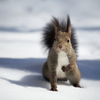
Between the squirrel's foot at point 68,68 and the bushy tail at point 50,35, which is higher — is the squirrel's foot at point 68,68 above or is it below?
below

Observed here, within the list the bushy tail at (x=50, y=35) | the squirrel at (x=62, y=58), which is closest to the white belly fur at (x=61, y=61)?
the squirrel at (x=62, y=58)

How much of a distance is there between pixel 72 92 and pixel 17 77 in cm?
40

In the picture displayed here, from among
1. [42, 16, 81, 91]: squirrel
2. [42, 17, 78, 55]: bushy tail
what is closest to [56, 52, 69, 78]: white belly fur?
[42, 16, 81, 91]: squirrel

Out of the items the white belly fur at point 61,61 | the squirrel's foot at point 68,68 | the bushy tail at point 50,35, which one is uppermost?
the bushy tail at point 50,35

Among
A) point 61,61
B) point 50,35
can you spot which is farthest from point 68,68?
point 50,35

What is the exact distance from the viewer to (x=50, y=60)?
1015mm

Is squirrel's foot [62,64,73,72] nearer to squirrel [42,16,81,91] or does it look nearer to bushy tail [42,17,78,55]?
squirrel [42,16,81,91]

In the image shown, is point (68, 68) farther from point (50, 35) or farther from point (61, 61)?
point (50, 35)

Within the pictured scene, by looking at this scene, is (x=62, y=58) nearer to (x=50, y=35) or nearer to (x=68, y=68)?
(x=68, y=68)

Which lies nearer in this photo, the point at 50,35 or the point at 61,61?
the point at 61,61

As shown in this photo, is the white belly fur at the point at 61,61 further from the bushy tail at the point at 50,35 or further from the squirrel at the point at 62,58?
the bushy tail at the point at 50,35

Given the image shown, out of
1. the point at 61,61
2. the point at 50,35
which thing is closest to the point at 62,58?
the point at 61,61

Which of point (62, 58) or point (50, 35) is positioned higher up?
point (50, 35)

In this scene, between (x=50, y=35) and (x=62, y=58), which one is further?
(x=50, y=35)
